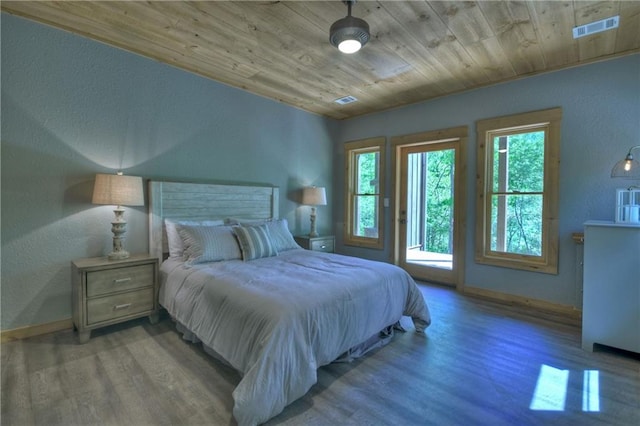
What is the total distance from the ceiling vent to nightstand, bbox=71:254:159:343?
13.7ft

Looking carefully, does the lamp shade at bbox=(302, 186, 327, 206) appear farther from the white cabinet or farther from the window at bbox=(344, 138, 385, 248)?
the white cabinet

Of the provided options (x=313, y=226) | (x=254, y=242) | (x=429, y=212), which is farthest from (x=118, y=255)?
(x=429, y=212)

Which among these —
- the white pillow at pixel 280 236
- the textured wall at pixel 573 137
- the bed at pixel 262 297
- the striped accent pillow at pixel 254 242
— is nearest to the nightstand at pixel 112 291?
the bed at pixel 262 297

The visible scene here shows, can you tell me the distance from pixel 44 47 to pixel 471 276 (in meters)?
5.01

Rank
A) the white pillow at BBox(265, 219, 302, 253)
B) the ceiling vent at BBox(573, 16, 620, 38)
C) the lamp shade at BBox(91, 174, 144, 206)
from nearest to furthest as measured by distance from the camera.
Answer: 1. the ceiling vent at BBox(573, 16, 620, 38)
2. the lamp shade at BBox(91, 174, 144, 206)
3. the white pillow at BBox(265, 219, 302, 253)

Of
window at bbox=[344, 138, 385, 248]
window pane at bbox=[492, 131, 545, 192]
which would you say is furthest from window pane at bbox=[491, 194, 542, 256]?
window at bbox=[344, 138, 385, 248]

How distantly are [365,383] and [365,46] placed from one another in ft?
9.08

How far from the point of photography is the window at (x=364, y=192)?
15.6 ft

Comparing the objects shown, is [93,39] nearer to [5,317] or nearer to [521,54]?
[5,317]

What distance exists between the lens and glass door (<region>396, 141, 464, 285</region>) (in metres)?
4.07

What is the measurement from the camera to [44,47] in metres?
2.49

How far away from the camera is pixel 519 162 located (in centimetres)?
348

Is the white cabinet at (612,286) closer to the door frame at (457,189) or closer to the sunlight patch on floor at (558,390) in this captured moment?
the sunlight patch on floor at (558,390)

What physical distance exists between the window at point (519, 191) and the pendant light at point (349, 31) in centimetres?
230
